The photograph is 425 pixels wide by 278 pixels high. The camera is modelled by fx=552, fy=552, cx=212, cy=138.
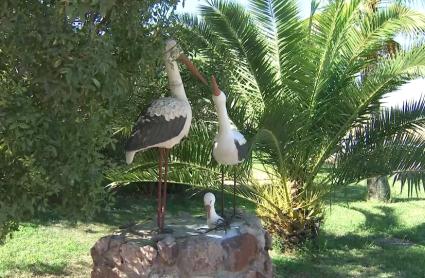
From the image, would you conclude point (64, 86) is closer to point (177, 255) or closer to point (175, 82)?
point (175, 82)

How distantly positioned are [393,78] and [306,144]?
118cm

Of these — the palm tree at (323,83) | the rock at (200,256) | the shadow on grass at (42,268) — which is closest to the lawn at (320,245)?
the shadow on grass at (42,268)

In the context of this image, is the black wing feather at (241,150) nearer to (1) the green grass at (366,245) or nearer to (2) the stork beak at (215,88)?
(2) the stork beak at (215,88)

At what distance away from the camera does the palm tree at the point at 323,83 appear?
5758 millimetres

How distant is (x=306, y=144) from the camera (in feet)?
20.3

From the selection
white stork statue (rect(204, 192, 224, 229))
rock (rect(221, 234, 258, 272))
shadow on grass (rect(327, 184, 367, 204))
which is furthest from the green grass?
white stork statue (rect(204, 192, 224, 229))

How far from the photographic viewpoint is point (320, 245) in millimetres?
6777

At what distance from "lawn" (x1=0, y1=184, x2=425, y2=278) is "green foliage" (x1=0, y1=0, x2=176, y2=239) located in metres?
2.61

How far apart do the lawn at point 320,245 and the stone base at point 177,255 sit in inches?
62.9

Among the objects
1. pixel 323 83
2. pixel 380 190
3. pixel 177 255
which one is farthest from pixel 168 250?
pixel 380 190

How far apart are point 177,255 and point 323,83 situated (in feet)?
9.27

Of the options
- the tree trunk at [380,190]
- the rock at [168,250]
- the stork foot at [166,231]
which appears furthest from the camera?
the tree trunk at [380,190]

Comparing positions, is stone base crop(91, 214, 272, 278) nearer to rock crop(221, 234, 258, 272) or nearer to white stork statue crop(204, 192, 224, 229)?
rock crop(221, 234, 258, 272)

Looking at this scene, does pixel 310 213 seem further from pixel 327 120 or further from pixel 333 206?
pixel 333 206
